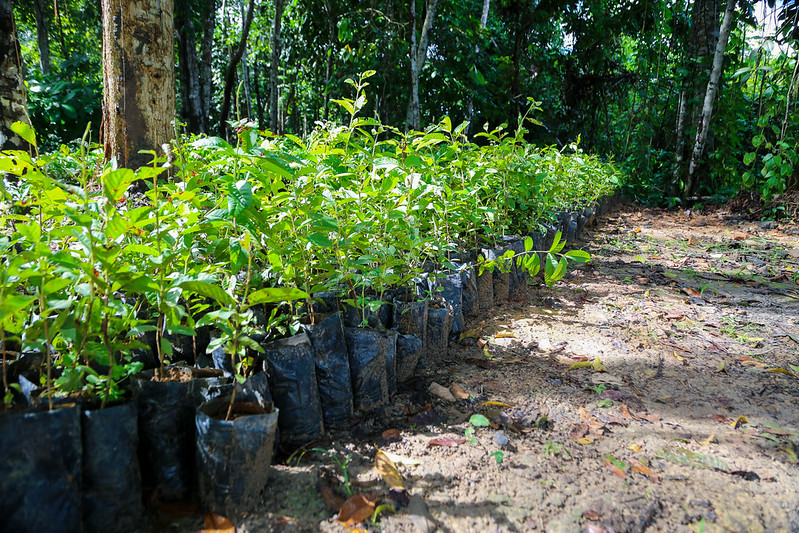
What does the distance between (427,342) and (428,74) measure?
25.7 feet

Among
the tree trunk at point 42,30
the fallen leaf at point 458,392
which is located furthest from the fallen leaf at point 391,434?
the tree trunk at point 42,30

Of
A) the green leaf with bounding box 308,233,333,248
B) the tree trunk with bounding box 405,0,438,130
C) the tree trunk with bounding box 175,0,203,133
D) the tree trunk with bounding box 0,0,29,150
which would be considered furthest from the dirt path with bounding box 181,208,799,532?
the tree trunk with bounding box 175,0,203,133

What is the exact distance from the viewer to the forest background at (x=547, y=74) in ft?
24.2

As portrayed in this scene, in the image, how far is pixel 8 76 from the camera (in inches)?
122

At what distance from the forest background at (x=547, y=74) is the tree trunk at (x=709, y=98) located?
0.07 ft

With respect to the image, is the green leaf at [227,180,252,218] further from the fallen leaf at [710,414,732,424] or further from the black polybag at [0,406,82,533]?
the fallen leaf at [710,414,732,424]

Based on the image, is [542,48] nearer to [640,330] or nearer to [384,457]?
[640,330]

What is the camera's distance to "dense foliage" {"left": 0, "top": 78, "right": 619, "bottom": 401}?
105cm

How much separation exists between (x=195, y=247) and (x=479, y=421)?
1.12m

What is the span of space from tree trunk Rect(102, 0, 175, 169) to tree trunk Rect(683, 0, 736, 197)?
848cm

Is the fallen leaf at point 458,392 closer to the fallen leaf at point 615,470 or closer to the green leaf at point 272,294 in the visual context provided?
the fallen leaf at point 615,470

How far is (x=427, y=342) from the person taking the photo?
2094 mm

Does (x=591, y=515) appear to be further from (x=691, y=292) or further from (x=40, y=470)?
(x=691, y=292)

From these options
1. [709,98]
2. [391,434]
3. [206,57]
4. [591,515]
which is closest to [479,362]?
[391,434]
